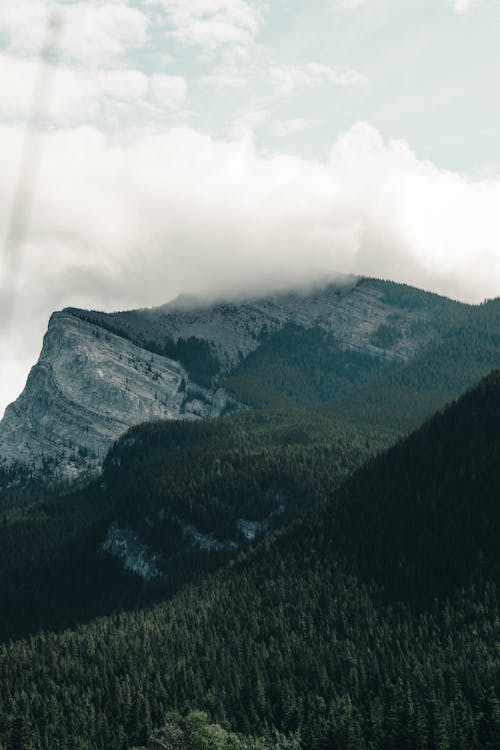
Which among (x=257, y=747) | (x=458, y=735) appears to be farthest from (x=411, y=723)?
(x=257, y=747)

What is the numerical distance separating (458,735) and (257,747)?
3048 centimetres

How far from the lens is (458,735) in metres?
194

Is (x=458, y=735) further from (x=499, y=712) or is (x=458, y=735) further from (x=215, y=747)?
(x=215, y=747)

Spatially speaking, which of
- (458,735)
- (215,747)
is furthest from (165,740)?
(458,735)

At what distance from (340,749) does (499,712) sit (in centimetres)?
2503

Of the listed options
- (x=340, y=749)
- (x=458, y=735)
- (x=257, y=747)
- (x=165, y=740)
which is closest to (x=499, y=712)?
(x=458, y=735)

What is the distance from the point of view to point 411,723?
7643 inches

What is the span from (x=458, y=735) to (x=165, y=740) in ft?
146

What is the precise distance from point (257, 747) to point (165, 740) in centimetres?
1416

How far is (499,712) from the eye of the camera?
196m

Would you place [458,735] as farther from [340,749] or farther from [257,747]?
[257,747]

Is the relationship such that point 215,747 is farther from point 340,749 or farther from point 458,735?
point 458,735

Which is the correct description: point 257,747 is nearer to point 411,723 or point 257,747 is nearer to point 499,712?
point 411,723

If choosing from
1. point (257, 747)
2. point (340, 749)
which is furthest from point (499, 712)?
point (257, 747)
